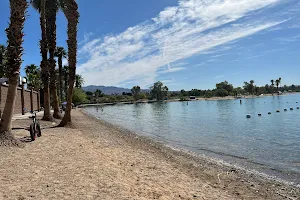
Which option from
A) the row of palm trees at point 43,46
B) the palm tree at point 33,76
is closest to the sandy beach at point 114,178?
the row of palm trees at point 43,46

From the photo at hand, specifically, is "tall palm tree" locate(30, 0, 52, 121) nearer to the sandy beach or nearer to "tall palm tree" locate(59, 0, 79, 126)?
"tall palm tree" locate(59, 0, 79, 126)

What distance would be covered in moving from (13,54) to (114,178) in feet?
21.3

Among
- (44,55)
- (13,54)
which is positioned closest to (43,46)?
(44,55)

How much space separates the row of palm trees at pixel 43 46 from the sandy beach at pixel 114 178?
1.94m

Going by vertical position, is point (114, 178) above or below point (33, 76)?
below

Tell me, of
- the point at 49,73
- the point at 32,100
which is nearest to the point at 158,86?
the point at 32,100

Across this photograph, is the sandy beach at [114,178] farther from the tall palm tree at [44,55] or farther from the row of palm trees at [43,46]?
the tall palm tree at [44,55]

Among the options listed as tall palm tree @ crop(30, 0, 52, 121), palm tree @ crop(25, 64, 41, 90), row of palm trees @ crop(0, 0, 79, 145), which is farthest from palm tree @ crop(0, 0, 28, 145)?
palm tree @ crop(25, 64, 41, 90)

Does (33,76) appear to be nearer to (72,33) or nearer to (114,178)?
(72,33)

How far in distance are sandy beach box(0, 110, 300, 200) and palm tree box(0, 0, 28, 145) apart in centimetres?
112

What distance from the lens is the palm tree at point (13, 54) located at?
1084 cm

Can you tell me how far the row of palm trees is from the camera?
10930 millimetres

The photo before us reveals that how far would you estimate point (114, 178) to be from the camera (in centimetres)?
795

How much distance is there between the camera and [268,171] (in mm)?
11781
